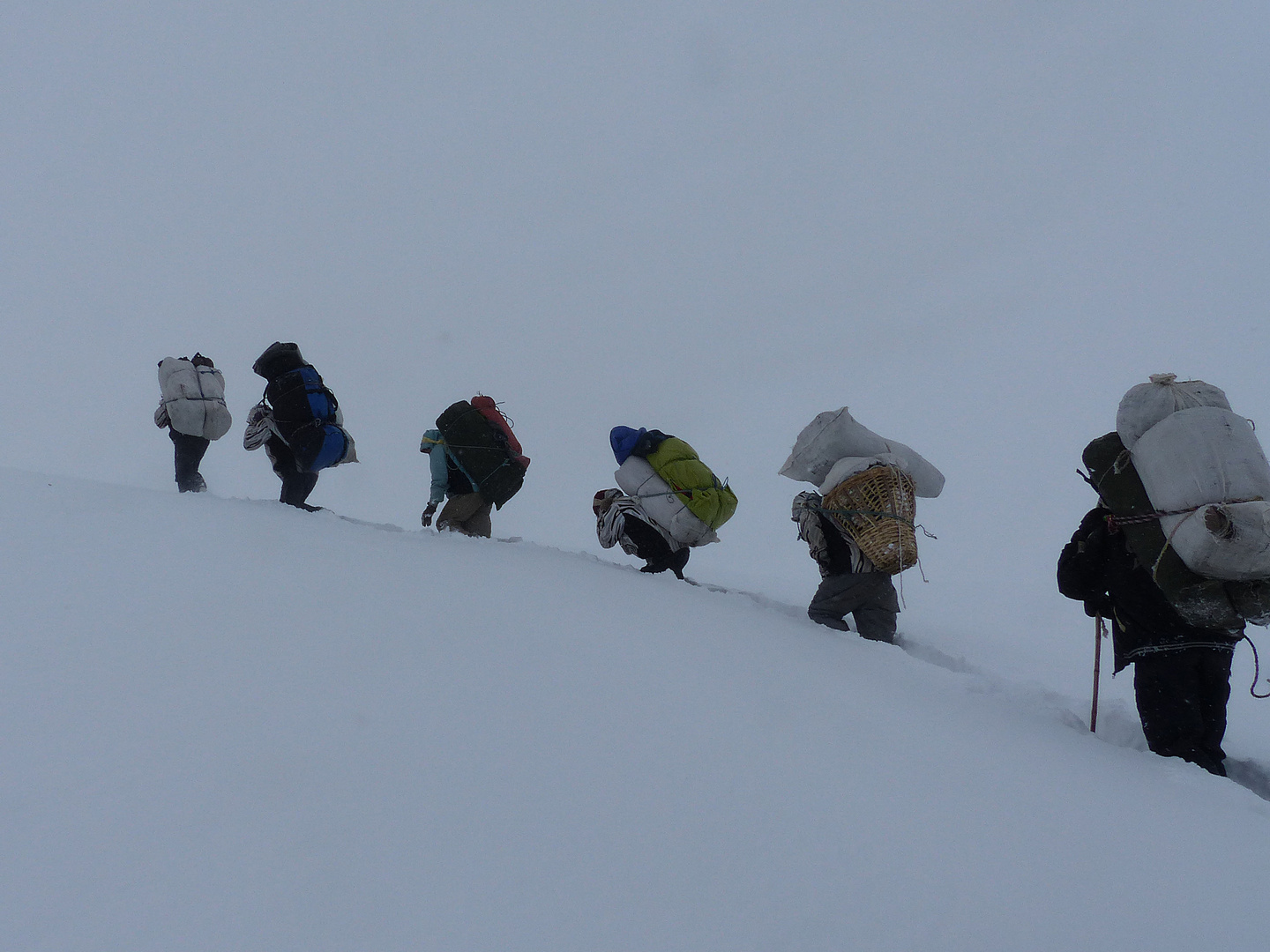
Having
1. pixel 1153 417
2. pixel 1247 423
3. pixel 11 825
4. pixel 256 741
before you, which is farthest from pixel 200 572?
pixel 1247 423

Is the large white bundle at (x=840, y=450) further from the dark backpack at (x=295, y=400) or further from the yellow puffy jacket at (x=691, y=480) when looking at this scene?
the dark backpack at (x=295, y=400)

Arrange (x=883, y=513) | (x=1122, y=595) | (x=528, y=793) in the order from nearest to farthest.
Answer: (x=528, y=793) < (x=1122, y=595) < (x=883, y=513)

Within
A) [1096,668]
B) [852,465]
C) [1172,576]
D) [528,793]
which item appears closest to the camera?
[528,793]

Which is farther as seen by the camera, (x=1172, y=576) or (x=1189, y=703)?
(x=1189, y=703)

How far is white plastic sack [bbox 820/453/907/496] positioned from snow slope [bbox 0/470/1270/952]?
1466mm

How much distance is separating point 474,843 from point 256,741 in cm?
88

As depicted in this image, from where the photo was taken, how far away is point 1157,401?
4.03 m

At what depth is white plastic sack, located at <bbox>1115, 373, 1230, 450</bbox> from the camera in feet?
13.0

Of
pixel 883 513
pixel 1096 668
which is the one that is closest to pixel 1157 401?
pixel 1096 668

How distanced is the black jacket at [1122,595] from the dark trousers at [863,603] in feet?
4.50

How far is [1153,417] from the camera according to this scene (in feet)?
13.3

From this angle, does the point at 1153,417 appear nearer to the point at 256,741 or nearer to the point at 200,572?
the point at 256,741

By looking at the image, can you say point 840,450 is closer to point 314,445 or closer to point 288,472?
point 314,445

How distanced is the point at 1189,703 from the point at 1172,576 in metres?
0.69
